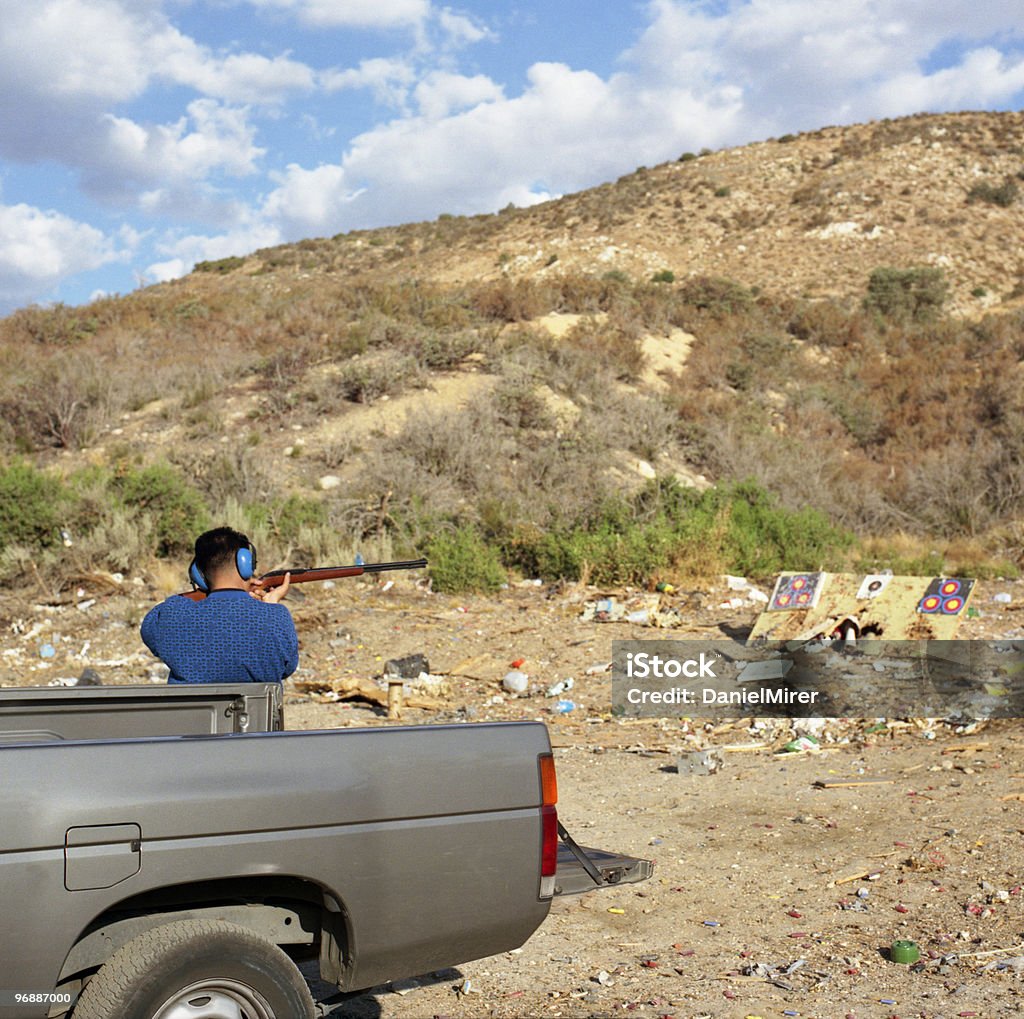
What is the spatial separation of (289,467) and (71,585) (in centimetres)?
433

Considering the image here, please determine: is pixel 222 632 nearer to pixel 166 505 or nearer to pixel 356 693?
pixel 356 693

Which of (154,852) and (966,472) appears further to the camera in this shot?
(966,472)

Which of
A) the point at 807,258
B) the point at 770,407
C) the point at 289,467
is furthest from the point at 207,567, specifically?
the point at 807,258

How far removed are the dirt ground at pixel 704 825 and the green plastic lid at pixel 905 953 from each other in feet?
0.24

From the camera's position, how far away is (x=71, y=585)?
1262cm

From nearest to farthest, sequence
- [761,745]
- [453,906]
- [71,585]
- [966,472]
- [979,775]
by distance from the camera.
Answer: [453,906], [979,775], [761,745], [71,585], [966,472]

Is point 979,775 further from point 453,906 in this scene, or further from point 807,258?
point 807,258

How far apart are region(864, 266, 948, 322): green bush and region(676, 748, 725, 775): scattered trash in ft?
86.3

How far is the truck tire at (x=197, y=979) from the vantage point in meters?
2.69

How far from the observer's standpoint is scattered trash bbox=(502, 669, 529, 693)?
32.7 ft

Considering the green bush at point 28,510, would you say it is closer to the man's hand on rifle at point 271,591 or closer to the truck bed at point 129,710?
the man's hand on rifle at point 271,591

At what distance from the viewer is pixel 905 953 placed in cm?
451

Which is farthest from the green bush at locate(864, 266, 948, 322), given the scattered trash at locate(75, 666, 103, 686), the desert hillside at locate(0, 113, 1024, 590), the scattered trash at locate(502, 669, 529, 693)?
the scattered trash at locate(75, 666, 103, 686)

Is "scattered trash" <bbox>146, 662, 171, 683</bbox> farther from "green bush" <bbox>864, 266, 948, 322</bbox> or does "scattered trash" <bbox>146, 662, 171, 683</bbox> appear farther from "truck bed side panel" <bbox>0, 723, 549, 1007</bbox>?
"green bush" <bbox>864, 266, 948, 322</bbox>
